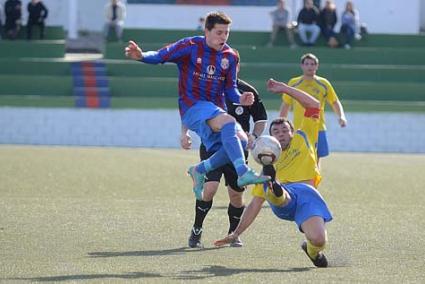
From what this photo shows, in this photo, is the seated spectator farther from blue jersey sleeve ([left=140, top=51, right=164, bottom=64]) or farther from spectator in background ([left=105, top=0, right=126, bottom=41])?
blue jersey sleeve ([left=140, top=51, right=164, bottom=64])

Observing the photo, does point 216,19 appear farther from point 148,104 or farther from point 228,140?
point 148,104

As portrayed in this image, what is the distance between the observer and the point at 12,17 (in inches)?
1121

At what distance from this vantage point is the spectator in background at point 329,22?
91.9 feet

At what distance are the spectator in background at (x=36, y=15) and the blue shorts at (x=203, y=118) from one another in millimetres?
20031

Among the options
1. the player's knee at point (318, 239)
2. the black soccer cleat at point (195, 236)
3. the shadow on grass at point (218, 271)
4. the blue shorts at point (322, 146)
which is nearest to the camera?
the shadow on grass at point (218, 271)

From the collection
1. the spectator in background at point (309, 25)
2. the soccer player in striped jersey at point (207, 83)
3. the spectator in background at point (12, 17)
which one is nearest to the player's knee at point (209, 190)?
the soccer player in striped jersey at point (207, 83)

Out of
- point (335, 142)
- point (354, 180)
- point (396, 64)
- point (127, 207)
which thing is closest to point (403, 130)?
point (335, 142)

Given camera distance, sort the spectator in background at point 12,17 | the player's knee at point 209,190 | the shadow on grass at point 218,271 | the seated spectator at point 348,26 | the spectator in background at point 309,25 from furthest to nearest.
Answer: the spectator in background at point 12,17
the seated spectator at point 348,26
the spectator in background at point 309,25
the player's knee at point 209,190
the shadow on grass at point 218,271

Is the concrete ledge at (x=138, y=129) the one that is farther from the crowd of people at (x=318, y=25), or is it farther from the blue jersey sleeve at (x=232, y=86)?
the blue jersey sleeve at (x=232, y=86)

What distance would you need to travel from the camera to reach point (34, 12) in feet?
93.2

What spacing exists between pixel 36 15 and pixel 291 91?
20296mm

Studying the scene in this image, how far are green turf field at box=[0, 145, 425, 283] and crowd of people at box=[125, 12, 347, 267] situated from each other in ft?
1.10

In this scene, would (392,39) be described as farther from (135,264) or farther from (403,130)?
(135,264)

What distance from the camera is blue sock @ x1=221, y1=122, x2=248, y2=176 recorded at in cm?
830
